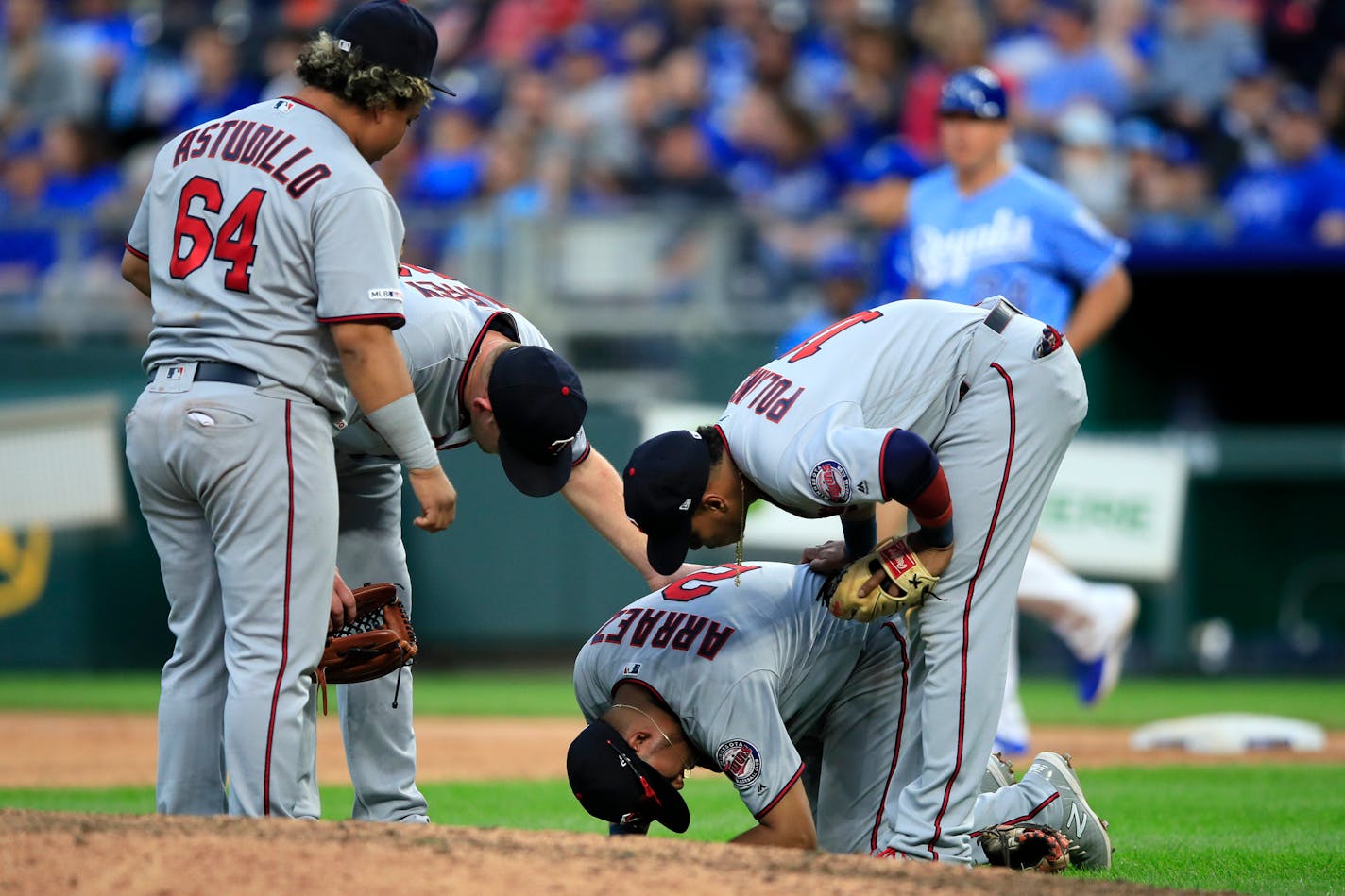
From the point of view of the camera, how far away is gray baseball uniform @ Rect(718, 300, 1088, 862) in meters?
4.01

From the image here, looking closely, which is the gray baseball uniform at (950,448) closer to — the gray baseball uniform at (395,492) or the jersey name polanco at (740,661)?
the jersey name polanco at (740,661)

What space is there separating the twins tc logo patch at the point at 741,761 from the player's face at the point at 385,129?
168 cm

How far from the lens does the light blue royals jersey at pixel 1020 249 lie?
21.7 feet

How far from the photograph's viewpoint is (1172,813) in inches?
215

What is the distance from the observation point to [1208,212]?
10.4 m

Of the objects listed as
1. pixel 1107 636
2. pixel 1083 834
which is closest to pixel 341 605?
pixel 1083 834

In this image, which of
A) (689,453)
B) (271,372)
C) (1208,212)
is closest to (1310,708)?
(1208,212)

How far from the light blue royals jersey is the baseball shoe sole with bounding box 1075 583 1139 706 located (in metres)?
1.16

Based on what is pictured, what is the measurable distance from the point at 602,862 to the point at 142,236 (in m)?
1.99

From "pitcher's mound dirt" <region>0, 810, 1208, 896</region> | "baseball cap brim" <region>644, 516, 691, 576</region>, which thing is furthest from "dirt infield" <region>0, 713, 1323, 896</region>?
"baseball cap brim" <region>644, 516, 691, 576</region>

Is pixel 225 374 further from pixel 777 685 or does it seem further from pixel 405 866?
pixel 777 685

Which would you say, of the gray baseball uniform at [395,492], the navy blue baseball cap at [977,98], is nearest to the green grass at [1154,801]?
the gray baseball uniform at [395,492]

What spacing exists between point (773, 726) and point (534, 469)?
40.9 inches

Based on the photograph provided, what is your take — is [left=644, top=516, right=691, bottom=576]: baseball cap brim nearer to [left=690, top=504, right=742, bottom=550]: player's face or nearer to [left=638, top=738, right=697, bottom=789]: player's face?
[left=690, top=504, right=742, bottom=550]: player's face
